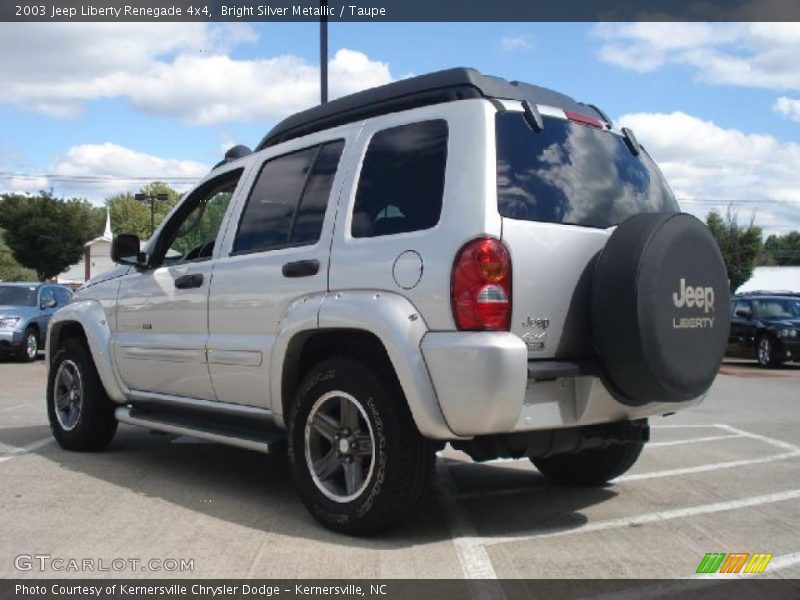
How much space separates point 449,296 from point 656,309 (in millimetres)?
1001

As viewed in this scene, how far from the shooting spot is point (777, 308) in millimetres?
18719

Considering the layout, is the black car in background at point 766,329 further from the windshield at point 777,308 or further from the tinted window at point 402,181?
the tinted window at point 402,181

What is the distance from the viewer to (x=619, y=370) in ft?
13.0

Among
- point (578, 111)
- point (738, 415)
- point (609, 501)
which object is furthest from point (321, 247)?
point (738, 415)

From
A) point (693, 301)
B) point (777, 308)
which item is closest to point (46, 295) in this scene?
point (777, 308)

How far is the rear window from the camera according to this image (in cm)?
405

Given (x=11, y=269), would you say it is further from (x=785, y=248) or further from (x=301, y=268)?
(x=785, y=248)

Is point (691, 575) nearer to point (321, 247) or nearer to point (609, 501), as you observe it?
point (609, 501)

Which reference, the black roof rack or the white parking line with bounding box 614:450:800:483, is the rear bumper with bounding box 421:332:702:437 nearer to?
the black roof rack

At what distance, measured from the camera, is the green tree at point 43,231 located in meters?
54.4

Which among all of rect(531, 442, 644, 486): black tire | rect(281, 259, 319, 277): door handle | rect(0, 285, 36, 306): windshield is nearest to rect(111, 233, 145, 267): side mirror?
rect(281, 259, 319, 277): door handle

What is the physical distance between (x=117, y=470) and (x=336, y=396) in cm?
250

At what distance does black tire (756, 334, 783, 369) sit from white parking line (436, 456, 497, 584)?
1443cm

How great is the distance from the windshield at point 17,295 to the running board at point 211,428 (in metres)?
12.6
